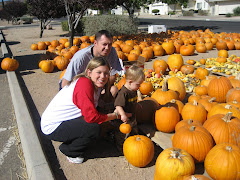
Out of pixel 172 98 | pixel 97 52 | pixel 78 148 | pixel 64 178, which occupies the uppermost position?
pixel 97 52

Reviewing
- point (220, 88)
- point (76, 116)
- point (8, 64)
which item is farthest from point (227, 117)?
point (8, 64)

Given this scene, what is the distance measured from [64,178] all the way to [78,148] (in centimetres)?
37

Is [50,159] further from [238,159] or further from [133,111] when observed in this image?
[238,159]

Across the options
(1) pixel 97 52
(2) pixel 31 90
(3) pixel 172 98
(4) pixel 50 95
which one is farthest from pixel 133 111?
(2) pixel 31 90

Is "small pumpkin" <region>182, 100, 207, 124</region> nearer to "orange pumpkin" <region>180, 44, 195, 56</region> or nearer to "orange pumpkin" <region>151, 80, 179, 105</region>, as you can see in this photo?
"orange pumpkin" <region>151, 80, 179, 105</region>

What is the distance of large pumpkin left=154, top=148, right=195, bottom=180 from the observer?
2150 millimetres

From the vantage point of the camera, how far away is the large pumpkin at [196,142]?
2496 mm

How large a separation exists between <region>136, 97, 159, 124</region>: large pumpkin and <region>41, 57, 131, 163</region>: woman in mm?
774

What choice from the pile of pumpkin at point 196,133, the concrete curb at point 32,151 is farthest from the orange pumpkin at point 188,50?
the concrete curb at point 32,151

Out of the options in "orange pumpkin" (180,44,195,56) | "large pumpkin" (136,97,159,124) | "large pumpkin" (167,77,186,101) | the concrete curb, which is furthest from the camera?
"orange pumpkin" (180,44,195,56)

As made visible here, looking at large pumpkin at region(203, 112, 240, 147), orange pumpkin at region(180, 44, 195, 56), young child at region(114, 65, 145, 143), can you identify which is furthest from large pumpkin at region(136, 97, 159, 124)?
orange pumpkin at region(180, 44, 195, 56)

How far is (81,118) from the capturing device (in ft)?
8.83

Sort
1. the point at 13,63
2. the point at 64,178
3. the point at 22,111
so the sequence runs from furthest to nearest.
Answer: the point at 13,63 → the point at 22,111 → the point at 64,178

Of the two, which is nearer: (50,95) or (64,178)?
(64,178)
